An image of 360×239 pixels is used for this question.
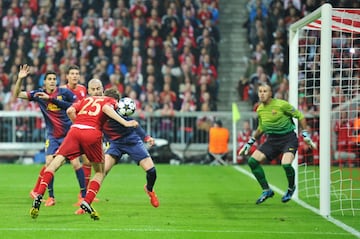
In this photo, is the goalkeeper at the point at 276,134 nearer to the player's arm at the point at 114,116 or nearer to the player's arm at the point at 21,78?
the player's arm at the point at 114,116

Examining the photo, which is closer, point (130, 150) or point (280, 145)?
point (130, 150)

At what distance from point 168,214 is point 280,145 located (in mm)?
3083

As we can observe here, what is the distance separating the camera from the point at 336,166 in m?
24.6

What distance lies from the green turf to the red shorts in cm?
88

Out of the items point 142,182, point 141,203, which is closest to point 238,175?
point 142,182

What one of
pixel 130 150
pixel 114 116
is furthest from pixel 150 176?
pixel 114 116

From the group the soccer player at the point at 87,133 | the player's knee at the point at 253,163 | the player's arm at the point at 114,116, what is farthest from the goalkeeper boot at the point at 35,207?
the player's knee at the point at 253,163

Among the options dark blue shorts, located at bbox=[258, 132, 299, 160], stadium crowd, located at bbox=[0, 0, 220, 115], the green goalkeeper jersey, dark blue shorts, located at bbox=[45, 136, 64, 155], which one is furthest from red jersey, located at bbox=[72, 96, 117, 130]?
stadium crowd, located at bbox=[0, 0, 220, 115]

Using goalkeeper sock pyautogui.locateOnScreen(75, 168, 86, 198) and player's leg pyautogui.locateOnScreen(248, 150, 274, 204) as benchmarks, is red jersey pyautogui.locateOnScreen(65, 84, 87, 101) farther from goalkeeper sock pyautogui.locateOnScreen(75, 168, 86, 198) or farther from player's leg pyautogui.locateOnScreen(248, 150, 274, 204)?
player's leg pyautogui.locateOnScreen(248, 150, 274, 204)

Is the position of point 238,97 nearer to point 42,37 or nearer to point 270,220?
point 42,37

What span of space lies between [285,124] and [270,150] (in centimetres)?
52

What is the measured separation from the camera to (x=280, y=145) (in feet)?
48.8

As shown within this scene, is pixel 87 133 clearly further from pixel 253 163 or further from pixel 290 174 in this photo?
pixel 290 174

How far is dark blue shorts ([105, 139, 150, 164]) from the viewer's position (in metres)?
13.5
